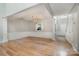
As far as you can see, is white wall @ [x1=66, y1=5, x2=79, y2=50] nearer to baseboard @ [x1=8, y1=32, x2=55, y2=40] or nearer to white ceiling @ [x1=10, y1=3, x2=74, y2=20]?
white ceiling @ [x1=10, y1=3, x2=74, y2=20]

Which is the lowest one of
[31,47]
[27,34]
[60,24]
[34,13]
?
[31,47]

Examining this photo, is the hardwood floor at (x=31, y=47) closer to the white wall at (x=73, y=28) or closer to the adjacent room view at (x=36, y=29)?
the adjacent room view at (x=36, y=29)

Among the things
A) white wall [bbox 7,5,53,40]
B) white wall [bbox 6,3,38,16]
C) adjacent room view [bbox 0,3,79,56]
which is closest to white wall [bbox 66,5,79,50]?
adjacent room view [bbox 0,3,79,56]

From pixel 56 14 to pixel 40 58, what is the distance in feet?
2.18

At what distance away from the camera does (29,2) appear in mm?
1700

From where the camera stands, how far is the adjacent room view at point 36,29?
66.2 inches

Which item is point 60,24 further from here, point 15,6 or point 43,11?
point 15,6

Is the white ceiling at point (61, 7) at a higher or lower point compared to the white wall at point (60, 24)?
higher

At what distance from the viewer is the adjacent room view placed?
168cm

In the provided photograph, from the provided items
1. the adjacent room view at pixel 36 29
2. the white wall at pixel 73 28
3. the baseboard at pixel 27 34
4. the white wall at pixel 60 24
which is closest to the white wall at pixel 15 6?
the adjacent room view at pixel 36 29

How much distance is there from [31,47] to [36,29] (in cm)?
27

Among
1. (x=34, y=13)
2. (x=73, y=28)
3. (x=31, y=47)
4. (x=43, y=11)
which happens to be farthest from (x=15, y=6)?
(x=73, y=28)

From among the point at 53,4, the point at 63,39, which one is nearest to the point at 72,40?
the point at 63,39

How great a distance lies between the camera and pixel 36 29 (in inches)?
67.9
